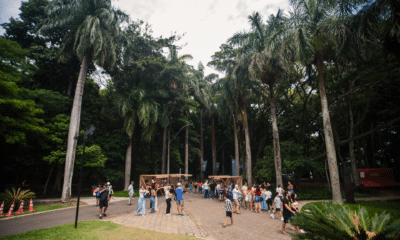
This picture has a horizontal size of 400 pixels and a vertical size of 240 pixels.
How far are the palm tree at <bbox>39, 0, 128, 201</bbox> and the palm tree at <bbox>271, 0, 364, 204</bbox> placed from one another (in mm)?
14845

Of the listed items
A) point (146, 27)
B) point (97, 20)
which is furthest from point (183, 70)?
point (97, 20)

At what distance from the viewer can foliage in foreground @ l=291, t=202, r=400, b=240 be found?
1998 mm

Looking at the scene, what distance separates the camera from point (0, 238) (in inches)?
256

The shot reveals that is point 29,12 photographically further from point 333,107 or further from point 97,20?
point 333,107

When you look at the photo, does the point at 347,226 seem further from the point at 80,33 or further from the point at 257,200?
the point at 80,33

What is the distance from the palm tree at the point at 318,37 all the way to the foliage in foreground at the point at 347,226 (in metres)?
12.5

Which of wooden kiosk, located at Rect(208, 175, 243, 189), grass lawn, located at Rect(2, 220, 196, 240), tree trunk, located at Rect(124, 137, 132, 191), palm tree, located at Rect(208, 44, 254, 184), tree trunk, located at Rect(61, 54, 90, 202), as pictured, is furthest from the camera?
tree trunk, located at Rect(124, 137, 132, 191)

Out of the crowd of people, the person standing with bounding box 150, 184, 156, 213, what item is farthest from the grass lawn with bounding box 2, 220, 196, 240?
the person standing with bounding box 150, 184, 156, 213

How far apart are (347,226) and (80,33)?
22.0 m

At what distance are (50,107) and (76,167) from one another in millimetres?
6827

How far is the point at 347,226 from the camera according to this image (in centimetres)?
215

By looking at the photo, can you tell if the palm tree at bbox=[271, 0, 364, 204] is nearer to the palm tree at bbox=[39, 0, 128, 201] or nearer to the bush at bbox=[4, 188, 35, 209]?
the palm tree at bbox=[39, 0, 128, 201]

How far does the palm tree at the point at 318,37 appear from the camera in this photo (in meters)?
12.3

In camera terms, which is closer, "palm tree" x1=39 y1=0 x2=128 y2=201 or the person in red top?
the person in red top
